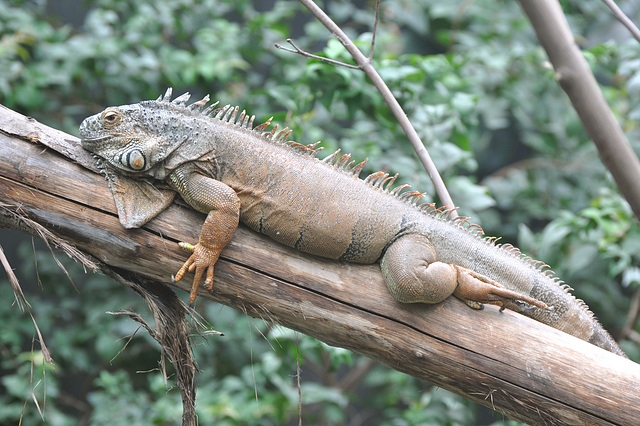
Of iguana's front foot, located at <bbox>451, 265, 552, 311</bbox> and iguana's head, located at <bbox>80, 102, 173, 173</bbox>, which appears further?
iguana's front foot, located at <bbox>451, 265, 552, 311</bbox>

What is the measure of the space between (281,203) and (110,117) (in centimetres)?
130

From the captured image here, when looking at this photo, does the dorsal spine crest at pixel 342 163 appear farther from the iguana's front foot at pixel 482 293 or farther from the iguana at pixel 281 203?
the iguana's front foot at pixel 482 293

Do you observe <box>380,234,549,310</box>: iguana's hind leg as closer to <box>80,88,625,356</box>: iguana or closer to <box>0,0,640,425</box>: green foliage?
<box>80,88,625,356</box>: iguana

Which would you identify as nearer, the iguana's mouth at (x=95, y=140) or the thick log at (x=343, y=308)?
the thick log at (x=343, y=308)

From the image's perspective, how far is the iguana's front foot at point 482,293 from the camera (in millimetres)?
3607

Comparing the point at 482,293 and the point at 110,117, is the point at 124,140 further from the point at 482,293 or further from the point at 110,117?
the point at 482,293

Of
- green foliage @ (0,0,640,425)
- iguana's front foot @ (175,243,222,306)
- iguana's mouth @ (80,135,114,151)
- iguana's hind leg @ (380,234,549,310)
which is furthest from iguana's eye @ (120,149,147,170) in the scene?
iguana's hind leg @ (380,234,549,310)

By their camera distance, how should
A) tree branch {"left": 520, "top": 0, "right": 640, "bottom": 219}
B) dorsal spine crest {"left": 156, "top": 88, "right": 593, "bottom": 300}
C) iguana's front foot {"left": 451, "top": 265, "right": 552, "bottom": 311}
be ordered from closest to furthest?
tree branch {"left": 520, "top": 0, "right": 640, "bottom": 219}
iguana's front foot {"left": 451, "top": 265, "right": 552, "bottom": 311}
dorsal spine crest {"left": 156, "top": 88, "right": 593, "bottom": 300}

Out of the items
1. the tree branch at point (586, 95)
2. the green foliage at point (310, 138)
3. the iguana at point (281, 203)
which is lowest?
the green foliage at point (310, 138)

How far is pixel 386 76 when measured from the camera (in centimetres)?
475

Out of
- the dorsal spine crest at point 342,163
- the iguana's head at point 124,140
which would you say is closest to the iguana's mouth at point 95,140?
the iguana's head at point 124,140

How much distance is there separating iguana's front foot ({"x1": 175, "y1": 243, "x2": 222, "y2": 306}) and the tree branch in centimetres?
250

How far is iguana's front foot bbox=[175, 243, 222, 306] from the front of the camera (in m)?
3.35

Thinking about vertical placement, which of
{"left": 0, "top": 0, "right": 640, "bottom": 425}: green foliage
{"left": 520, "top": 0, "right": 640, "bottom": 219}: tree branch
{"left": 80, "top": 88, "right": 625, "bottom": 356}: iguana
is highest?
{"left": 520, "top": 0, "right": 640, "bottom": 219}: tree branch
